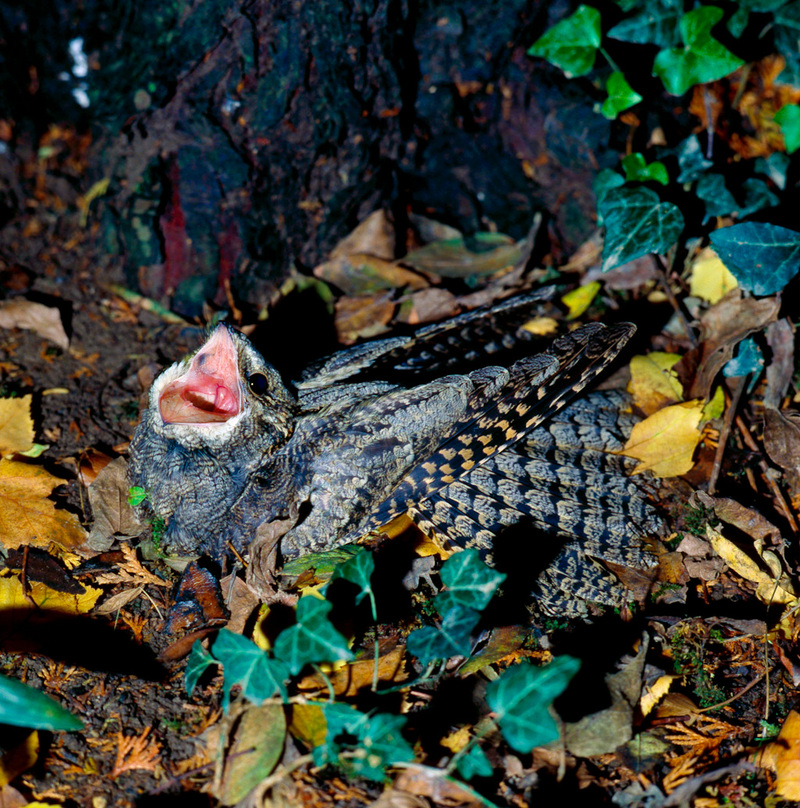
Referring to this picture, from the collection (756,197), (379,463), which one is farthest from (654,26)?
(379,463)

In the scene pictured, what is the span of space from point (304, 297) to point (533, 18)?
203 cm

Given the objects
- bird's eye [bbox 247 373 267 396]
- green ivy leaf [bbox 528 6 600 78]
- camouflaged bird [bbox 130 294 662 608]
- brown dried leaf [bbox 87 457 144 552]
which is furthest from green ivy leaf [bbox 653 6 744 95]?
brown dried leaf [bbox 87 457 144 552]

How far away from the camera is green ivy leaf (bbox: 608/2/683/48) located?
127 inches

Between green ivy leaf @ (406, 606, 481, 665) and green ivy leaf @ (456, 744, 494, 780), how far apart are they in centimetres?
27

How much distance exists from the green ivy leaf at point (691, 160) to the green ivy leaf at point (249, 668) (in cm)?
325

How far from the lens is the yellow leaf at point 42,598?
96.2 inches

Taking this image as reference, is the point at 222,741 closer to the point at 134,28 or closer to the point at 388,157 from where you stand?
the point at 388,157

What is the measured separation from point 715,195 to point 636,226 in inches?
24.5

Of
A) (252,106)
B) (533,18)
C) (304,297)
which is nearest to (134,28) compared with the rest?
(252,106)

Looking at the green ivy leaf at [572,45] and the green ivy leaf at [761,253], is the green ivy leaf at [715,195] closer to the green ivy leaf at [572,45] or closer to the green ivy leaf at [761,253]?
the green ivy leaf at [761,253]

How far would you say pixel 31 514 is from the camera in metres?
2.72

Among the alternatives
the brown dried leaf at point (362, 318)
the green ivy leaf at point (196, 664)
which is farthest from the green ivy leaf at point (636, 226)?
the green ivy leaf at point (196, 664)

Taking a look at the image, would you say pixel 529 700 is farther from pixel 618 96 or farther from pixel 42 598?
pixel 618 96

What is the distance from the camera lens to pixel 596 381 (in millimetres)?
3334
